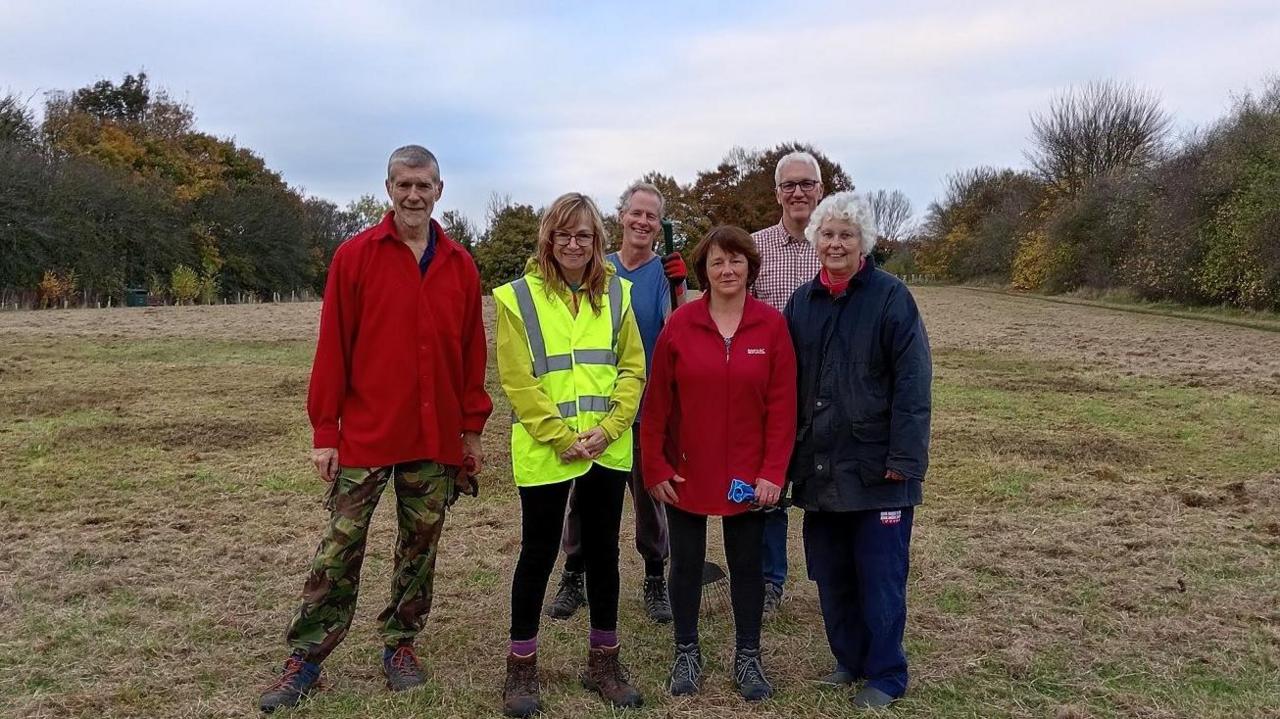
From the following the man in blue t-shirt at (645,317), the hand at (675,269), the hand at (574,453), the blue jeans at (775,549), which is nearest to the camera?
the hand at (574,453)

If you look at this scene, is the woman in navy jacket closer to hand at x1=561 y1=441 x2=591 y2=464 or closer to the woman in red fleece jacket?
the woman in red fleece jacket

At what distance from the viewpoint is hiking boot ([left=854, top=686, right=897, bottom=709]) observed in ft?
11.2

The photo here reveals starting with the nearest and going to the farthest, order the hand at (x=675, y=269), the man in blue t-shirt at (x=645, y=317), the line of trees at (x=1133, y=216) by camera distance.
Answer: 1. the man in blue t-shirt at (x=645, y=317)
2. the hand at (x=675, y=269)
3. the line of trees at (x=1133, y=216)

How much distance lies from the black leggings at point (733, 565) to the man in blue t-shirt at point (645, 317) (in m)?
0.48

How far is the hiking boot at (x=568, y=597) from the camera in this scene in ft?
14.5

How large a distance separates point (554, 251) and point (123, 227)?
1523 inches

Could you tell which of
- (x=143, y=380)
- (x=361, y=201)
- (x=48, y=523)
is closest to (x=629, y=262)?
(x=48, y=523)

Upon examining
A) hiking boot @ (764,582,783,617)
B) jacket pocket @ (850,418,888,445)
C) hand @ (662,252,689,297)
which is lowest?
hiking boot @ (764,582,783,617)

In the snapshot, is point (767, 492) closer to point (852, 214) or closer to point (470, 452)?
point (852, 214)

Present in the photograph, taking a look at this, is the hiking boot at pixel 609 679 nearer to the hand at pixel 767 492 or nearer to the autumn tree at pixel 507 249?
the hand at pixel 767 492

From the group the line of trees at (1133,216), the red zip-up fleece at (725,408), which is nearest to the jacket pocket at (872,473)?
the red zip-up fleece at (725,408)

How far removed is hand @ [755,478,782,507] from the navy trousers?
13.3 inches

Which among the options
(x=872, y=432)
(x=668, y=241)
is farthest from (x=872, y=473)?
(x=668, y=241)

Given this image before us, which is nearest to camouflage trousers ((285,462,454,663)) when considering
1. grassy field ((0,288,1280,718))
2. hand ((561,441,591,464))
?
grassy field ((0,288,1280,718))
